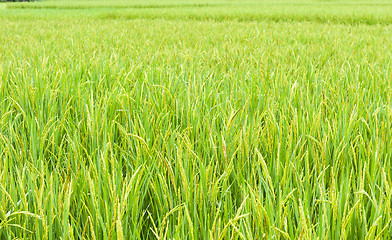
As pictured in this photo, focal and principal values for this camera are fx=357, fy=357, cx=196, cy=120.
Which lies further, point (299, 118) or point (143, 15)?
point (143, 15)

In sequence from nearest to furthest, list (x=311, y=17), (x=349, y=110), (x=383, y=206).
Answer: (x=383, y=206)
(x=349, y=110)
(x=311, y=17)

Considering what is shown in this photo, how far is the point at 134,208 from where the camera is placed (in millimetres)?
666

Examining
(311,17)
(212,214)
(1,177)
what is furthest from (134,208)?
(311,17)

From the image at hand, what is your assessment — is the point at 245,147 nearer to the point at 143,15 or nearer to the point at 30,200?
the point at 30,200

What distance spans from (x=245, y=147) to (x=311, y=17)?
27.1ft

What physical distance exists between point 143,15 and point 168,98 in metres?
8.59

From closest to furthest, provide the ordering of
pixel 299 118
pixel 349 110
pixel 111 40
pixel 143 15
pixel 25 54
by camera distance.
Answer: pixel 299 118
pixel 349 110
pixel 25 54
pixel 111 40
pixel 143 15

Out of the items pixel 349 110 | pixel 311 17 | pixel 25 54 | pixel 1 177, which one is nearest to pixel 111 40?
pixel 25 54

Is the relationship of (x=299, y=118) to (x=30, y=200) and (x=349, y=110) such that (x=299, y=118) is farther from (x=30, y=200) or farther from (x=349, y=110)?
(x=30, y=200)

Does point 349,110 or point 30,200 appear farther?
point 349,110

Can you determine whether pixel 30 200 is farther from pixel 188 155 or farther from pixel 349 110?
pixel 349 110

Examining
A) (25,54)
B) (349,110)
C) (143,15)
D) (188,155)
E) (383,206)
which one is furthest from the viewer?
(143,15)

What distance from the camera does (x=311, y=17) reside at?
8320 millimetres

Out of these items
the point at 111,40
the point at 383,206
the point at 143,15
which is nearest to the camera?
the point at 383,206
